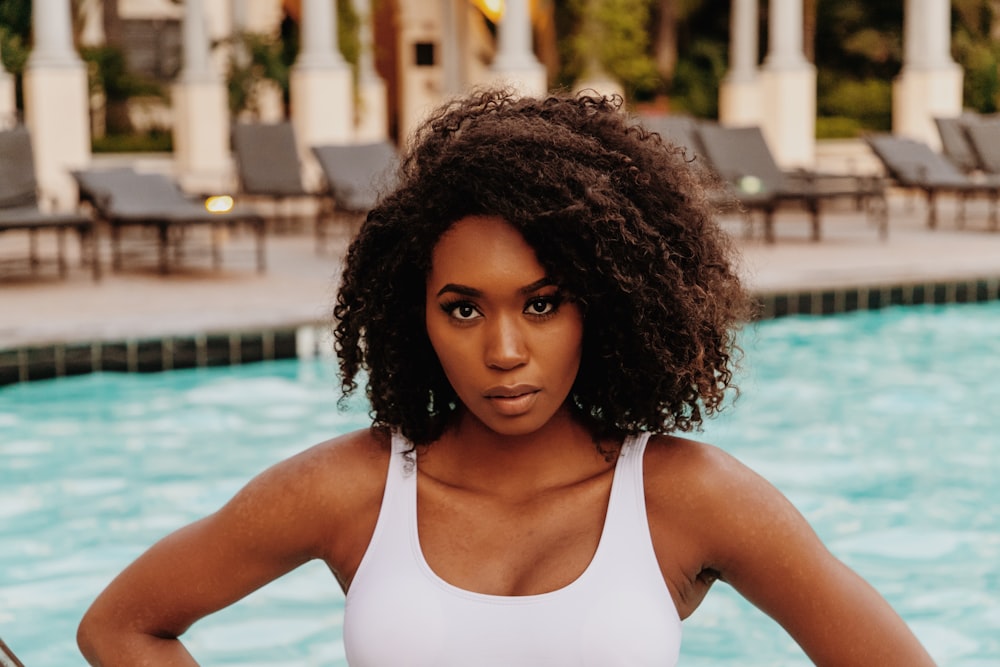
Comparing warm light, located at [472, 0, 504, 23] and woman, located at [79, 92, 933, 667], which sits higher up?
warm light, located at [472, 0, 504, 23]

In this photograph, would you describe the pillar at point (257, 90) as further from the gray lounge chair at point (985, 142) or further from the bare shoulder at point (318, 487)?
the bare shoulder at point (318, 487)

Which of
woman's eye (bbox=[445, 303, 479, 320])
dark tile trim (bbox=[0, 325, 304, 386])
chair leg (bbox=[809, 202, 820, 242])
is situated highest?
woman's eye (bbox=[445, 303, 479, 320])

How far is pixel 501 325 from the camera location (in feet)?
5.10

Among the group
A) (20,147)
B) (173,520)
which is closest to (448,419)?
(173,520)

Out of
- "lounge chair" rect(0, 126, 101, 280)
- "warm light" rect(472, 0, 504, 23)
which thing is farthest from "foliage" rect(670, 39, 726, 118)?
"lounge chair" rect(0, 126, 101, 280)

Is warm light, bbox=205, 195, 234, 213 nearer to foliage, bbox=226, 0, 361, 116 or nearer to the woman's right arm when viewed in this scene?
foliage, bbox=226, 0, 361, 116

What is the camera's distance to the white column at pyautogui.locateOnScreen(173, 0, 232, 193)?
50.3 ft

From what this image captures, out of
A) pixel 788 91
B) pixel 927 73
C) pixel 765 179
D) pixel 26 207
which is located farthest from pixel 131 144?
pixel 927 73

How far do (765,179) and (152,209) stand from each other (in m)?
4.84

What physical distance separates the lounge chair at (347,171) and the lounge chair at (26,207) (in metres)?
1.74

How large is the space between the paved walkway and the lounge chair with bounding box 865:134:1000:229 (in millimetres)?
282

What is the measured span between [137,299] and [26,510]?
135 inches

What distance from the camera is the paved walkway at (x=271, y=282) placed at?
7578mm

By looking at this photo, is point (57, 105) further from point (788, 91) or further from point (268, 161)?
point (788, 91)
